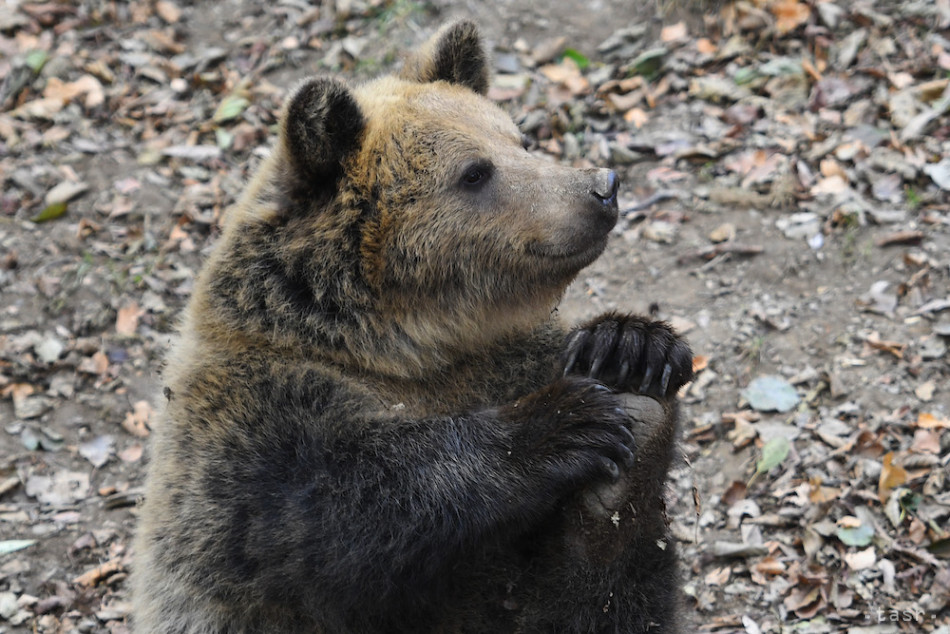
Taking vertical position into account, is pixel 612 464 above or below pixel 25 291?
above

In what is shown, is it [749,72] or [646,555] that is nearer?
[646,555]

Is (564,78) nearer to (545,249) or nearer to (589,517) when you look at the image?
(545,249)

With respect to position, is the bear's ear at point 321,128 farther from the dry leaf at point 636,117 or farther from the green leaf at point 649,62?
the green leaf at point 649,62

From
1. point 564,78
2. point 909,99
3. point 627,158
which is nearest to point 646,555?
point 627,158

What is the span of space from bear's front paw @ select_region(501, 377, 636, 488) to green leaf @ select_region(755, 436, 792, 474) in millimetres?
2569

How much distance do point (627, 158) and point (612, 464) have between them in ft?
17.6

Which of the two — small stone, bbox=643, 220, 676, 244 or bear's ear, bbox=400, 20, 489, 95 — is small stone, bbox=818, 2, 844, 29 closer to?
small stone, bbox=643, 220, 676, 244

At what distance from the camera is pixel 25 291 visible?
8.61 metres

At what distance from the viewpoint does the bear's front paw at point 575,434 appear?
4.43m

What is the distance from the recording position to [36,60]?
1072 cm

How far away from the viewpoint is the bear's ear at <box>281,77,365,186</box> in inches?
184

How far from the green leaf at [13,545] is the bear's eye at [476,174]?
4.31 m

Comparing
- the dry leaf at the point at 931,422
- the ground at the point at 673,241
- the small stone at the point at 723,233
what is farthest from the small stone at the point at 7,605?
the dry leaf at the point at 931,422

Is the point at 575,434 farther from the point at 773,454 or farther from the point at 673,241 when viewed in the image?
the point at 673,241
